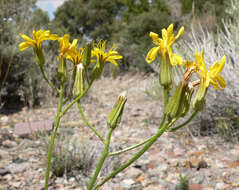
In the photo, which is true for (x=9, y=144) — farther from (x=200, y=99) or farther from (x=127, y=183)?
(x=200, y=99)

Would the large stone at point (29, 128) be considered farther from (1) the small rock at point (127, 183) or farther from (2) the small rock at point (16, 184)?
(1) the small rock at point (127, 183)

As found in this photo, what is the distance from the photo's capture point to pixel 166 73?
0.96m

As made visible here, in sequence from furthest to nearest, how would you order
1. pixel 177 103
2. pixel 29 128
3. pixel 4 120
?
1. pixel 4 120
2. pixel 29 128
3. pixel 177 103

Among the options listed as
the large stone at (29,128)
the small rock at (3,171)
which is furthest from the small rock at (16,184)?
the large stone at (29,128)

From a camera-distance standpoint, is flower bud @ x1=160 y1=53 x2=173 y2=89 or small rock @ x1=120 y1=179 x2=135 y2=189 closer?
flower bud @ x1=160 y1=53 x2=173 y2=89

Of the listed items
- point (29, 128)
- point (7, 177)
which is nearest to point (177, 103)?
point (7, 177)

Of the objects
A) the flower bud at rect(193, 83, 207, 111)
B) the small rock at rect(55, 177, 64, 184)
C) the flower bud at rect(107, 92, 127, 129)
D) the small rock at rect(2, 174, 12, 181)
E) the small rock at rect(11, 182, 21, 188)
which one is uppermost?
the flower bud at rect(193, 83, 207, 111)

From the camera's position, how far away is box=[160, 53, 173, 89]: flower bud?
3.14 ft

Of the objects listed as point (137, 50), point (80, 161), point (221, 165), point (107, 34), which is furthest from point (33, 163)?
point (107, 34)

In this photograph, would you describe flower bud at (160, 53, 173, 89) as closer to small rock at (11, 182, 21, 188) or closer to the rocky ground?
the rocky ground

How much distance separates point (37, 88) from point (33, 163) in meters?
2.57

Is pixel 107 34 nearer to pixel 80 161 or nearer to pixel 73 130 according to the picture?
pixel 73 130

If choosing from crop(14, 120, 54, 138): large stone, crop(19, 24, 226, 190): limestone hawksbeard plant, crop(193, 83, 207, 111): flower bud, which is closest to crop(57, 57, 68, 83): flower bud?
crop(19, 24, 226, 190): limestone hawksbeard plant

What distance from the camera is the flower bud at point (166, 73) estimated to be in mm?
958
